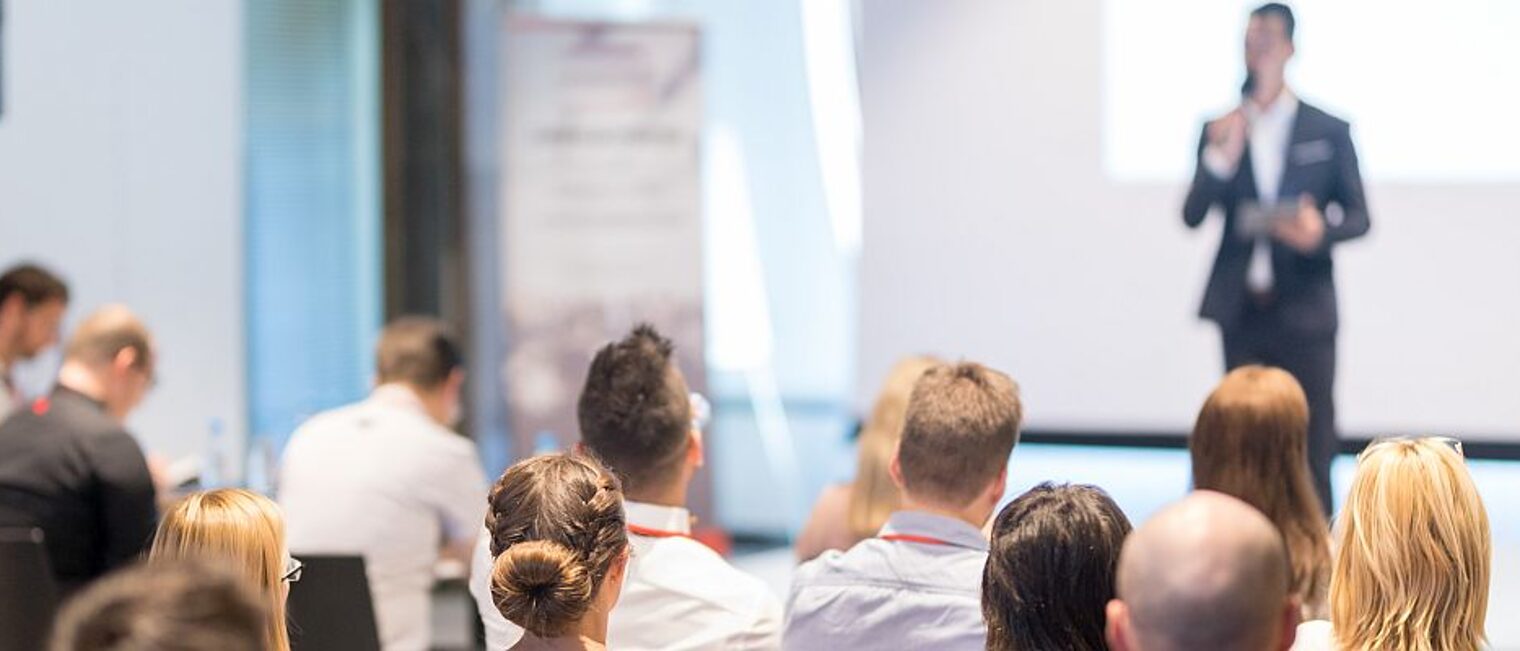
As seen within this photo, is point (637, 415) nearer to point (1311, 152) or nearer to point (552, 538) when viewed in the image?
point (552, 538)

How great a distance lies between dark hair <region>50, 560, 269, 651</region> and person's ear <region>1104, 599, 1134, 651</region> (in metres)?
0.80

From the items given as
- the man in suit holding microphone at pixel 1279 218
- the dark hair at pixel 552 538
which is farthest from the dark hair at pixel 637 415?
the man in suit holding microphone at pixel 1279 218

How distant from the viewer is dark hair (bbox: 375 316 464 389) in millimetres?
4633

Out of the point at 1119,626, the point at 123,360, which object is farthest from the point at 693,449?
the point at 123,360

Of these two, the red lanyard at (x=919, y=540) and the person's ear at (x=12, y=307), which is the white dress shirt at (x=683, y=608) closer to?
the red lanyard at (x=919, y=540)

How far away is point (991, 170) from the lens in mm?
6488

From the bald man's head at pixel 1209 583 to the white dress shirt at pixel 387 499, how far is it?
2.80 meters

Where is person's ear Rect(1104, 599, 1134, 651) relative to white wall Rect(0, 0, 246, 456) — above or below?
below

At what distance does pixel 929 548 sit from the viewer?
2.91m

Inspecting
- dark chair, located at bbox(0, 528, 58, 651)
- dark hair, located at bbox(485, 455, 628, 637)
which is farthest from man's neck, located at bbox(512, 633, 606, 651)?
dark chair, located at bbox(0, 528, 58, 651)

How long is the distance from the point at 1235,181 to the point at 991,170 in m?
1.13

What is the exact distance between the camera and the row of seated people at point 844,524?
7.16 feet

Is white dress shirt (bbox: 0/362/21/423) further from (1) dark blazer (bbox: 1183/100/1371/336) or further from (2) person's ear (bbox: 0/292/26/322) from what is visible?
(1) dark blazer (bbox: 1183/100/1371/336)

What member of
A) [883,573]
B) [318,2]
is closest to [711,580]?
[883,573]
